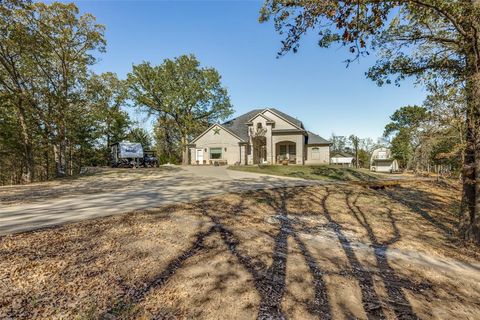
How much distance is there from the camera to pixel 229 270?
13.8ft

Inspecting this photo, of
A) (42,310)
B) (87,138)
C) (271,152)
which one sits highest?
(87,138)

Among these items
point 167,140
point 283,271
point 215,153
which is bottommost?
point 283,271

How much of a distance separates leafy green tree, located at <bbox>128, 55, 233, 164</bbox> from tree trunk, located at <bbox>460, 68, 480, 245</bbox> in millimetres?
31190

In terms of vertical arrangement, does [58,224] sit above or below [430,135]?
below

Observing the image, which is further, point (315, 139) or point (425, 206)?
point (315, 139)

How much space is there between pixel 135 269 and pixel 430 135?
13533mm

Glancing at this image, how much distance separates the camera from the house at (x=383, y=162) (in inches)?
1916

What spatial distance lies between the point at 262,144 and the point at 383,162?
3211 centimetres

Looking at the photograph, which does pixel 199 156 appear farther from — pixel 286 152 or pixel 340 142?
pixel 340 142

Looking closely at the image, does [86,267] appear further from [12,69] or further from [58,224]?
[12,69]

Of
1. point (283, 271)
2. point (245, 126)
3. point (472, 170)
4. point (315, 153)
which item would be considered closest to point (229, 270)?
point (283, 271)

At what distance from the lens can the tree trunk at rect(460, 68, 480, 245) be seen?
6.93m

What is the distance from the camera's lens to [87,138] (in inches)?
1340

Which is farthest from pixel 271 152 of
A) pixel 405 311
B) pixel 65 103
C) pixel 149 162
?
pixel 405 311
